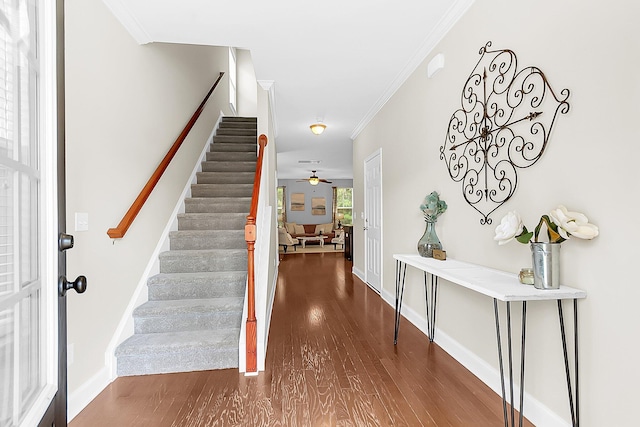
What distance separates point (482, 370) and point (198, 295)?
2.29m

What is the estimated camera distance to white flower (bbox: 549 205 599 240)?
1.37 m

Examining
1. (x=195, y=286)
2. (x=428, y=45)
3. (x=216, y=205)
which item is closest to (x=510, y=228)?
(x=428, y=45)

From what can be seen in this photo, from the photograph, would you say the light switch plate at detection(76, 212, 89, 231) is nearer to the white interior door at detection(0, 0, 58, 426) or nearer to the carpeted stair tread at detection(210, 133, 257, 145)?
the white interior door at detection(0, 0, 58, 426)

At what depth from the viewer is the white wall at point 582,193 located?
4.21 ft

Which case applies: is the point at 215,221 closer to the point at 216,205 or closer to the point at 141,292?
the point at 216,205

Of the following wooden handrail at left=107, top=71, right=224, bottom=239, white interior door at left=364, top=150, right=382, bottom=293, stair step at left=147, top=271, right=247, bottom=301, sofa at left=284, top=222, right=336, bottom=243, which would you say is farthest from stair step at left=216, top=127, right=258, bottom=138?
sofa at left=284, top=222, right=336, bottom=243

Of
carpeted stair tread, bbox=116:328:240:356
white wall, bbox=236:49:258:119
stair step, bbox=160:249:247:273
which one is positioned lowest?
carpeted stair tread, bbox=116:328:240:356

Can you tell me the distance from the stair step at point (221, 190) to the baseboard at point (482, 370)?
97.0 inches

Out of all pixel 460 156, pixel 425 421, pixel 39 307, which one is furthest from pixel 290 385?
pixel 460 156

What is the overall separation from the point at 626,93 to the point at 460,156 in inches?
46.2

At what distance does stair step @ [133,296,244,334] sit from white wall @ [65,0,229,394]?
0.67ft

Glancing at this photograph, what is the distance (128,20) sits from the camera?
2477 millimetres

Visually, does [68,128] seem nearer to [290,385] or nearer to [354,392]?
[290,385]

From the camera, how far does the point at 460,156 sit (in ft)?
8.02
